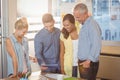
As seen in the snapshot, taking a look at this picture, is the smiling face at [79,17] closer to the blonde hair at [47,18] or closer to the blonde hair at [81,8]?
the blonde hair at [81,8]

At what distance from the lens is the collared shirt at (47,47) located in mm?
3432

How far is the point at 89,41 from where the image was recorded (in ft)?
10.4

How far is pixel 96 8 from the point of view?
13.4ft

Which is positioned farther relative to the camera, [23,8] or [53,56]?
[23,8]

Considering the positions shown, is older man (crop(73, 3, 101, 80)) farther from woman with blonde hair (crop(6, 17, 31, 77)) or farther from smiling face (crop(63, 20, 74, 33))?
woman with blonde hair (crop(6, 17, 31, 77))

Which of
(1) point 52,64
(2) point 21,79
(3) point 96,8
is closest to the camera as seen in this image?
(2) point 21,79

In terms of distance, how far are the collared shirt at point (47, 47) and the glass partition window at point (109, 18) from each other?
39.1 inches

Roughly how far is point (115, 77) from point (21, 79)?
186 centimetres

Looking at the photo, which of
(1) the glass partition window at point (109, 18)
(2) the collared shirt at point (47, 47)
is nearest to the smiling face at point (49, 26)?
(2) the collared shirt at point (47, 47)

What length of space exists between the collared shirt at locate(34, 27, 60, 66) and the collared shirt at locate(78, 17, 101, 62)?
1.17ft

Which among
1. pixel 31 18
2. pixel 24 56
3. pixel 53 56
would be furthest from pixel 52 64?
pixel 31 18

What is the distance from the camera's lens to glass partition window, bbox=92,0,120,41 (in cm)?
413

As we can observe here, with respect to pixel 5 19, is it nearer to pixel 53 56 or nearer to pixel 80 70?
pixel 53 56

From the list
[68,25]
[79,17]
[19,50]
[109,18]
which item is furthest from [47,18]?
[109,18]
